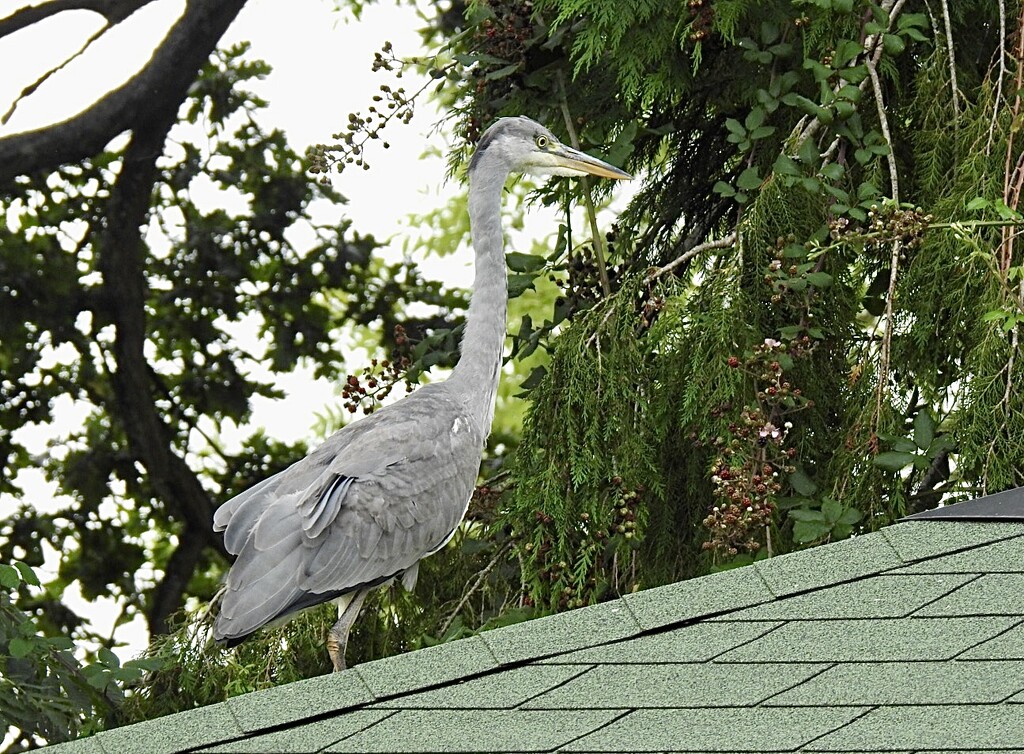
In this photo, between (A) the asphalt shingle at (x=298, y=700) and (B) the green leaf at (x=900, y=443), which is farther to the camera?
(B) the green leaf at (x=900, y=443)

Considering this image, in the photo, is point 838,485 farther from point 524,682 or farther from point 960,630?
point 524,682

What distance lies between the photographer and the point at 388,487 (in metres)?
4.33

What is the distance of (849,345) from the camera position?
4246mm

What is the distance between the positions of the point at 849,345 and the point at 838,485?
22.6 inches

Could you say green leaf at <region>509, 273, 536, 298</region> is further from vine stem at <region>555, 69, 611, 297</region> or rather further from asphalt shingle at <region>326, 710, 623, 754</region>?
asphalt shingle at <region>326, 710, 623, 754</region>

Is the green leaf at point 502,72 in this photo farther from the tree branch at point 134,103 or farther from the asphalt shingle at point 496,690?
the tree branch at point 134,103

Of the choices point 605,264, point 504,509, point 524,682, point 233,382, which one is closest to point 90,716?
point 504,509

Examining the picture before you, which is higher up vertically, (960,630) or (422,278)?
(422,278)

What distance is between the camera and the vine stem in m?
4.55

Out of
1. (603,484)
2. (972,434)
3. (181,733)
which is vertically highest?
(181,733)

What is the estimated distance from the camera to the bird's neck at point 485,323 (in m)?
4.72

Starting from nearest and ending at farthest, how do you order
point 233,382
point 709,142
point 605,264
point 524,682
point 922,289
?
point 524,682
point 922,289
point 605,264
point 709,142
point 233,382

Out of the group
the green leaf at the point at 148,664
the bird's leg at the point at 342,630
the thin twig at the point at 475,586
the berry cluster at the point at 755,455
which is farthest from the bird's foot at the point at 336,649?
the berry cluster at the point at 755,455

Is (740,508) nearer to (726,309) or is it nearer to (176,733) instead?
(726,309)
